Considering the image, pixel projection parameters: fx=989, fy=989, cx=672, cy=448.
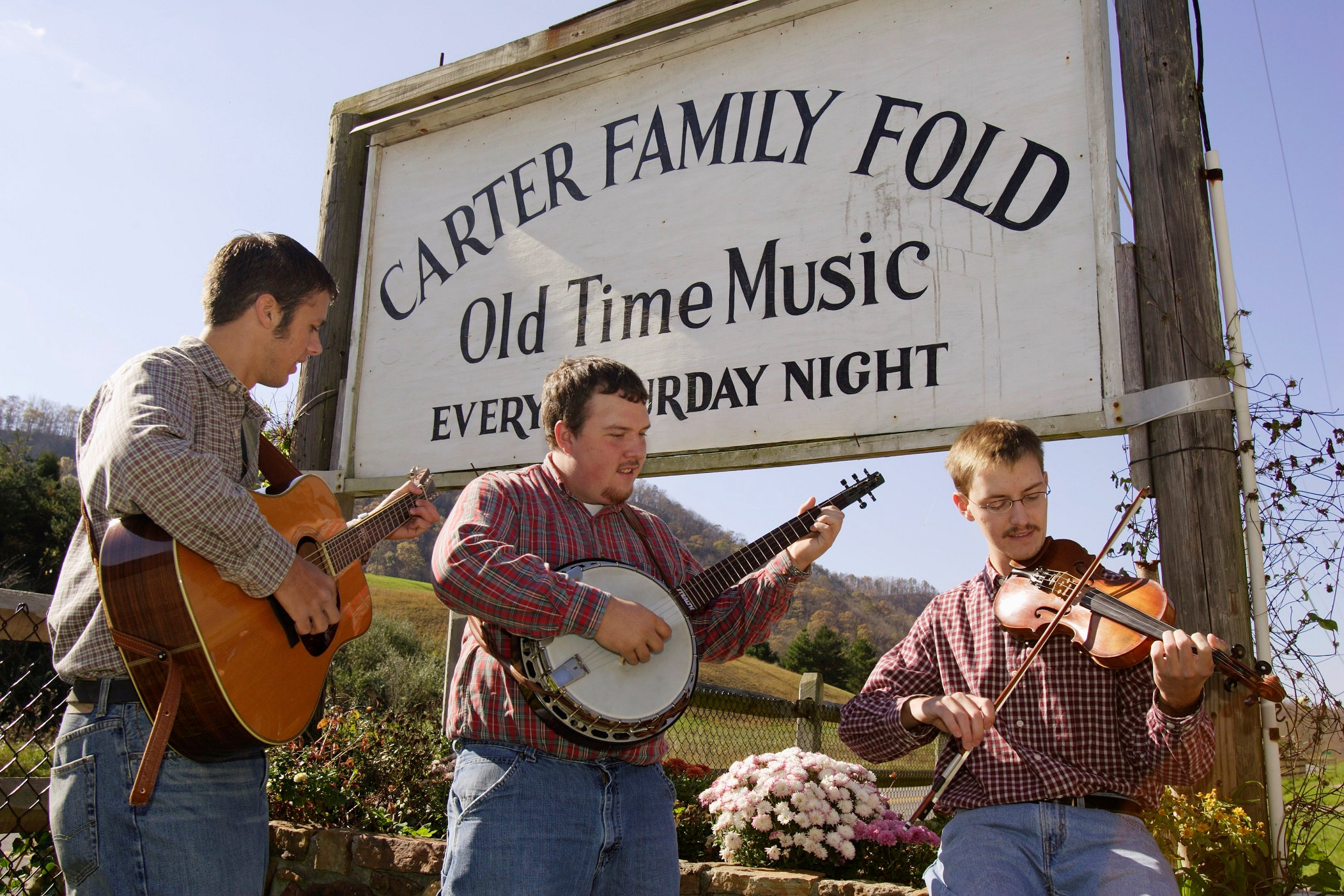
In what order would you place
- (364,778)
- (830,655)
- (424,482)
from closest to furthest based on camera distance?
(424,482) → (364,778) → (830,655)

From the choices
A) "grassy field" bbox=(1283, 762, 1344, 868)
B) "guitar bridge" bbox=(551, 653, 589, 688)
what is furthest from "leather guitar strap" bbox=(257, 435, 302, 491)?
"grassy field" bbox=(1283, 762, 1344, 868)

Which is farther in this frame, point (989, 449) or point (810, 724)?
point (810, 724)

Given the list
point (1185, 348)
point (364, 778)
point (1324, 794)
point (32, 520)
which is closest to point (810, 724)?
point (364, 778)

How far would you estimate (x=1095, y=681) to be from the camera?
7.47 feet

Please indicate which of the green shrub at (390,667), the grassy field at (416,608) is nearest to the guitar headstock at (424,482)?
the green shrub at (390,667)

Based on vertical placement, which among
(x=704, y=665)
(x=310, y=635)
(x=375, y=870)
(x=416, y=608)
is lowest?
(x=375, y=870)

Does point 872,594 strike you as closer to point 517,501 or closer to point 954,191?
point 954,191

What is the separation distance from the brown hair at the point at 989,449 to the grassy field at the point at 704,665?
54.1 feet

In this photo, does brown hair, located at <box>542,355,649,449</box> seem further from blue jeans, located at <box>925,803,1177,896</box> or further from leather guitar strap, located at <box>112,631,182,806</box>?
blue jeans, located at <box>925,803,1177,896</box>

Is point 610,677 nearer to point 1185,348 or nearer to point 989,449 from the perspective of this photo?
point 989,449

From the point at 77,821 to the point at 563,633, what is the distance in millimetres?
1103

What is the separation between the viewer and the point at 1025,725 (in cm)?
231

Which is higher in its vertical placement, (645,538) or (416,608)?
(416,608)

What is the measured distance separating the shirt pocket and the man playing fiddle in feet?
5.62
